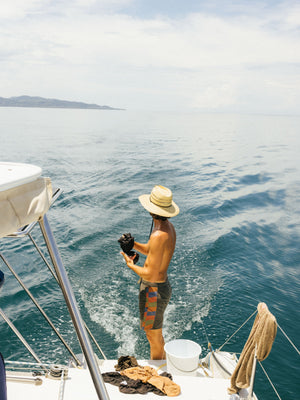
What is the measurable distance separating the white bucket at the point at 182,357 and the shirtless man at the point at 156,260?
0.28 m

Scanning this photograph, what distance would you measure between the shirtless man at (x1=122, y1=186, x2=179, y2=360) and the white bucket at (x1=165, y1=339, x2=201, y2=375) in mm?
278

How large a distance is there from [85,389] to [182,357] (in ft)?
3.53

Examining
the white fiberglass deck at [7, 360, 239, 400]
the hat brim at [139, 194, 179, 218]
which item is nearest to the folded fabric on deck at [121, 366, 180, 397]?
the white fiberglass deck at [7, 360, 239, 400]

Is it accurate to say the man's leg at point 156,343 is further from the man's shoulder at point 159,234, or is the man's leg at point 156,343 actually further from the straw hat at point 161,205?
the straw hat at point 161,205

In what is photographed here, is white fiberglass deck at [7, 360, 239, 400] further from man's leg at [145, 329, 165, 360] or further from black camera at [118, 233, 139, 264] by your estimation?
black camera at [118, 233, 139, 264]

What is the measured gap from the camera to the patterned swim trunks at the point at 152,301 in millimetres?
3656

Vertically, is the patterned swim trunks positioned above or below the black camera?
below

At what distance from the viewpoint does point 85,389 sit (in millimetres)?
2852

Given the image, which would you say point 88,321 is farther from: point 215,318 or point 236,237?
point 236,237

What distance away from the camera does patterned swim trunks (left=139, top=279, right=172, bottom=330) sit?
366 cm

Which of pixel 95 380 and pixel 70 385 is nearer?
pixel 95 380

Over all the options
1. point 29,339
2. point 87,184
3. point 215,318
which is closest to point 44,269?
point 29,339

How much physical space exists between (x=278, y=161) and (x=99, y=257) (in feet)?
71.0

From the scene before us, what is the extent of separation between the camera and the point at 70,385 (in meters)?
2.90
